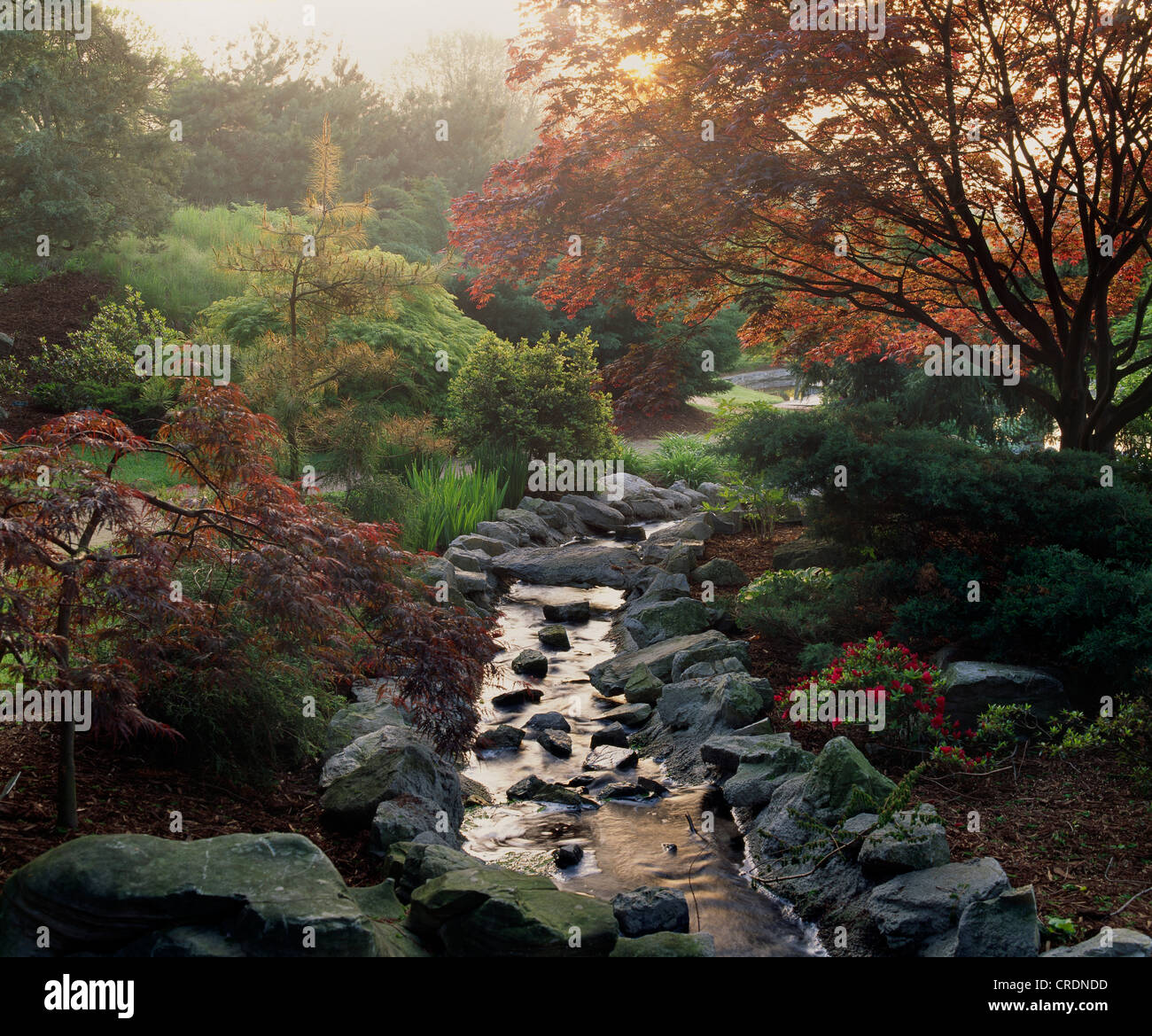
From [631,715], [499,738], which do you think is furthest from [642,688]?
[499,738]

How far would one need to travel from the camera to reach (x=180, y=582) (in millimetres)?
3680

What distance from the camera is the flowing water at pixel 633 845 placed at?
12.3 ft

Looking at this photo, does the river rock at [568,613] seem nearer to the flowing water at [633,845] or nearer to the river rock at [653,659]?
the river rock at [653,659]

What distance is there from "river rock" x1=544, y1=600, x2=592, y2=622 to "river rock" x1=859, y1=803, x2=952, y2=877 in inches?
180

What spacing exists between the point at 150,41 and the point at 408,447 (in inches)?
816

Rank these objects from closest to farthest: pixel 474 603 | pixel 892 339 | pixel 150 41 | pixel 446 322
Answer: pixel 474 603 → pixel 892 339 → pixel 446 322 → pixel 150 41

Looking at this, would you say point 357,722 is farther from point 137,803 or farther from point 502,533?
point 502,533

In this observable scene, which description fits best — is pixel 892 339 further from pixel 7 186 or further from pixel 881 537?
pixel 7 186

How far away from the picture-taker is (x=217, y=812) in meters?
3.76

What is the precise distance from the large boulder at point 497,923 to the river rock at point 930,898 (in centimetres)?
108

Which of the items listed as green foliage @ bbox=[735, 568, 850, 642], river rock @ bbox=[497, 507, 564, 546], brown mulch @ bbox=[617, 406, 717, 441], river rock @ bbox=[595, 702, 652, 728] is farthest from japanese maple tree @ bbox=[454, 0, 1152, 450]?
brown mulch @ bbox=[617, 406, 717, 441]

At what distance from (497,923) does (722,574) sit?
5.65m

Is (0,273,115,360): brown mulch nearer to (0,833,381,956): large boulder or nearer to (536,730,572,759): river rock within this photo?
(536,730,572,759): river rock

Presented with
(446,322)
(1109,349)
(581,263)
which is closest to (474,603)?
(581,263)
